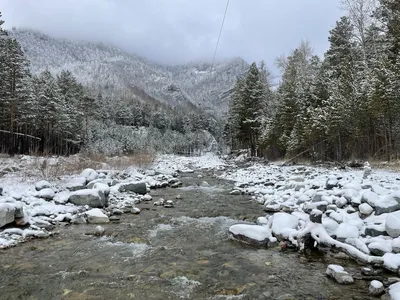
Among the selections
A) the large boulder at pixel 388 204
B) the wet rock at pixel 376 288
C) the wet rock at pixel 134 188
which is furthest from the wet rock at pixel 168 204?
the wet rock at pixel 376 288

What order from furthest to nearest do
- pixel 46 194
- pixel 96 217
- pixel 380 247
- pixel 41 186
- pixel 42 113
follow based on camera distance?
pixel 42 113, pixel 41 186, pixel 46 194, pixel 96 217, pixel 380 247

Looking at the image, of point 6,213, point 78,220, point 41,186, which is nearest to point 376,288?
point 78,220

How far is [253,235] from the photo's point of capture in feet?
28.1

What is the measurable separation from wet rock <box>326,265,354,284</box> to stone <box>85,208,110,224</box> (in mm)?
7838

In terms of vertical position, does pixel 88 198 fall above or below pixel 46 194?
below

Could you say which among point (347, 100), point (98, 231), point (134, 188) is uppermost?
point (347, 100)

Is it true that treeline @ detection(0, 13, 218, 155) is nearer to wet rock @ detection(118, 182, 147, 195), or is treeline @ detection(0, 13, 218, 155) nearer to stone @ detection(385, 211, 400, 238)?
wet rock @ detection(118, 182, 147, 195)

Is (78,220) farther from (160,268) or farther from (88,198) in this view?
(160,268)

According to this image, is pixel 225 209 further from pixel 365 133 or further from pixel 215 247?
pixel 365 133

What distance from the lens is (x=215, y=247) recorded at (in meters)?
8.40

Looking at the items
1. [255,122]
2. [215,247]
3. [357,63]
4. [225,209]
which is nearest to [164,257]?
[215,247]

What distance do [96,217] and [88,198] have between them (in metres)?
1.77

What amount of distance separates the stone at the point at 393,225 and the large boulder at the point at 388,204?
37.9 inches

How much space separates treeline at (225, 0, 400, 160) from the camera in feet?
61.3
